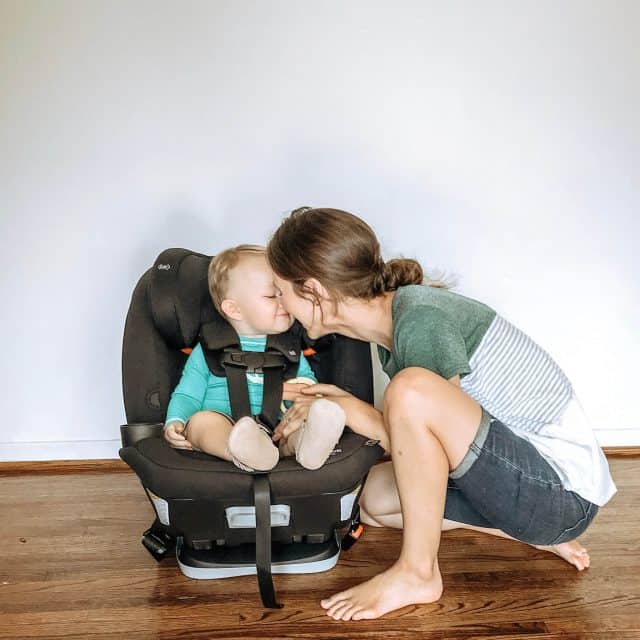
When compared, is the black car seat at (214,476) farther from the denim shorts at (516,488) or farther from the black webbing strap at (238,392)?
the denim shorts at (516,488)

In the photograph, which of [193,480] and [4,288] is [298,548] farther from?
[4,288]

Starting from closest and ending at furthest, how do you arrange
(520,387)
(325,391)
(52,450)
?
1. (520,387)
2. (325,391)
3. (52,450)

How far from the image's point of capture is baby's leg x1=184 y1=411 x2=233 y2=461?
64.5 inches

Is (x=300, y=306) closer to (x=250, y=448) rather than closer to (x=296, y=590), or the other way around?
(x=250, y=448)

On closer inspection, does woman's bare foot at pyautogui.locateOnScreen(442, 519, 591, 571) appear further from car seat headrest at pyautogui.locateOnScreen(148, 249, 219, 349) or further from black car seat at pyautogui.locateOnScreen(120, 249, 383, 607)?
car seat headrest at pyautogui.locateOnScreen(148, 249, 219, 349)

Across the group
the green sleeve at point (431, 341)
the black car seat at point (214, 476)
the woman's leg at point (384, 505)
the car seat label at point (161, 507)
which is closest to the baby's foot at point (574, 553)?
the woman's leg at point (384, 505)

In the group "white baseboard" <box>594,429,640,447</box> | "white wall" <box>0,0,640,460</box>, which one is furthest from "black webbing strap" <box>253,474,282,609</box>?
"white baseboard" <box>594,429,640,447</box>

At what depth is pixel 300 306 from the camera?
5.51 feet

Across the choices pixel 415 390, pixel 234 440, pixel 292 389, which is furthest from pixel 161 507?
pixel 415 390

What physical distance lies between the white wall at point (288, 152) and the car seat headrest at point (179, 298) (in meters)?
0.47

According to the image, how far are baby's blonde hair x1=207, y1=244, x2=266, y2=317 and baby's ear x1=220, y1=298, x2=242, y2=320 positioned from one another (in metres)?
0.01

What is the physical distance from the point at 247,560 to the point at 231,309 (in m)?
0.59

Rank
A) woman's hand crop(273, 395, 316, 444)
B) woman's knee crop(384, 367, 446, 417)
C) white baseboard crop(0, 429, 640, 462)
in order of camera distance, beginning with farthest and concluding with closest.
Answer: white baseboard crop(0, 429, 640, 462)
woman's hand crop(273, 395, 316, 444)
woman's knee crop(384, 367, 446, 417)

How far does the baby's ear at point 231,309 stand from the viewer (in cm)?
185
